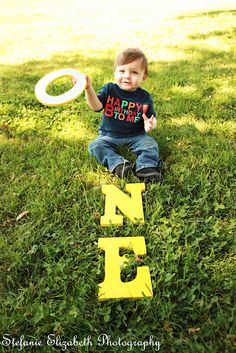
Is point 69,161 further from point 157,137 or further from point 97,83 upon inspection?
point 97,83

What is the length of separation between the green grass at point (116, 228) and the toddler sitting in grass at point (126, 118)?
0.12 meters

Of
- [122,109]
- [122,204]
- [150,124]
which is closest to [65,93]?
[122,109]

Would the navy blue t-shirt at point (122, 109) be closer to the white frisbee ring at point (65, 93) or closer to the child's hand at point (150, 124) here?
the child's hand at point (150, 124)

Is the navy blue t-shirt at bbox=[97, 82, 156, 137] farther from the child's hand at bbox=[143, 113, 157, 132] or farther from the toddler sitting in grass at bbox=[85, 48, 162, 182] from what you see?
the child's hand at bbox=[143, 113, 157, 132]

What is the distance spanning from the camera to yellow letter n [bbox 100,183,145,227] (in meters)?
2.36

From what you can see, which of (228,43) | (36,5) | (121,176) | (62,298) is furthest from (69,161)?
(36,5)

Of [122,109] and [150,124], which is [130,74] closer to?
[122,109]

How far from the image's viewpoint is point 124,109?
3148mm

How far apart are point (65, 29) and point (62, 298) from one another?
7.58 metres

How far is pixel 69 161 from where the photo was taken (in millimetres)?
2979

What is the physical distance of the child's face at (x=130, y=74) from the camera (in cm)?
299

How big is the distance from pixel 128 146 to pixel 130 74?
598 millimetres

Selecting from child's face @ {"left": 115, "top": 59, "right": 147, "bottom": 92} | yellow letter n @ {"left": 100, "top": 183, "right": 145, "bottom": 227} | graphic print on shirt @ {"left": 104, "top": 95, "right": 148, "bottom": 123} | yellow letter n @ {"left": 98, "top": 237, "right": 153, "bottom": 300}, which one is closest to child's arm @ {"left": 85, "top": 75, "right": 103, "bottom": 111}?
graphic print on shirt @ {"left": 104, "top": 95, "right": 148, "bottom": 123}

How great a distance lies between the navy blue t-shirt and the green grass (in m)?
0.27
